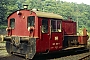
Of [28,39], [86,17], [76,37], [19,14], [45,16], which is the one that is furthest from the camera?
[86,17]

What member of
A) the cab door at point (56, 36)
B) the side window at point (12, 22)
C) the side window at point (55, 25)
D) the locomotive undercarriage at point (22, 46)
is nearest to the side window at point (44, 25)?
the cab door at point (56, 36)

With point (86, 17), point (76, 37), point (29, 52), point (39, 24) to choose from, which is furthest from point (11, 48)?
point (86, 17)

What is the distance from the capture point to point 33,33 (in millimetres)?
10000

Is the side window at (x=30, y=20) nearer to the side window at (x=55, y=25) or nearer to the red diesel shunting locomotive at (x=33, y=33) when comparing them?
the red diesel shunting locomotive at (x=33, y=33)

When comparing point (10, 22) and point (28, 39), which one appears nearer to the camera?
point (28, 39)

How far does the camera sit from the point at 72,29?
15.2 meters

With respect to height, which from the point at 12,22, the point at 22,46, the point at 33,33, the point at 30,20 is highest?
the point at 30,20

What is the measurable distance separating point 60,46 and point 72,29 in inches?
154

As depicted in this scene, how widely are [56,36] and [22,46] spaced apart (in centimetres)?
242

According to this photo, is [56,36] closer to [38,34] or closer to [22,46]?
[38,34]

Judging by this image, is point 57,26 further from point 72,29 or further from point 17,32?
point 72,29

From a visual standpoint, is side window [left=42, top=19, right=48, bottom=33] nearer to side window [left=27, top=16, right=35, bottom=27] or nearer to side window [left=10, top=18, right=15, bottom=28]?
side window [left=27, top=16, right=35, bottom=27]

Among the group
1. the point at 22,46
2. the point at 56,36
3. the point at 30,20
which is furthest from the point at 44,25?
the point at 22,46

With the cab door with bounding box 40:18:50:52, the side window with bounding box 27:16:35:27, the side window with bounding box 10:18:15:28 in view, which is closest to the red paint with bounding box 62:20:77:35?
the cab door with bounding box 40:18:50:52
